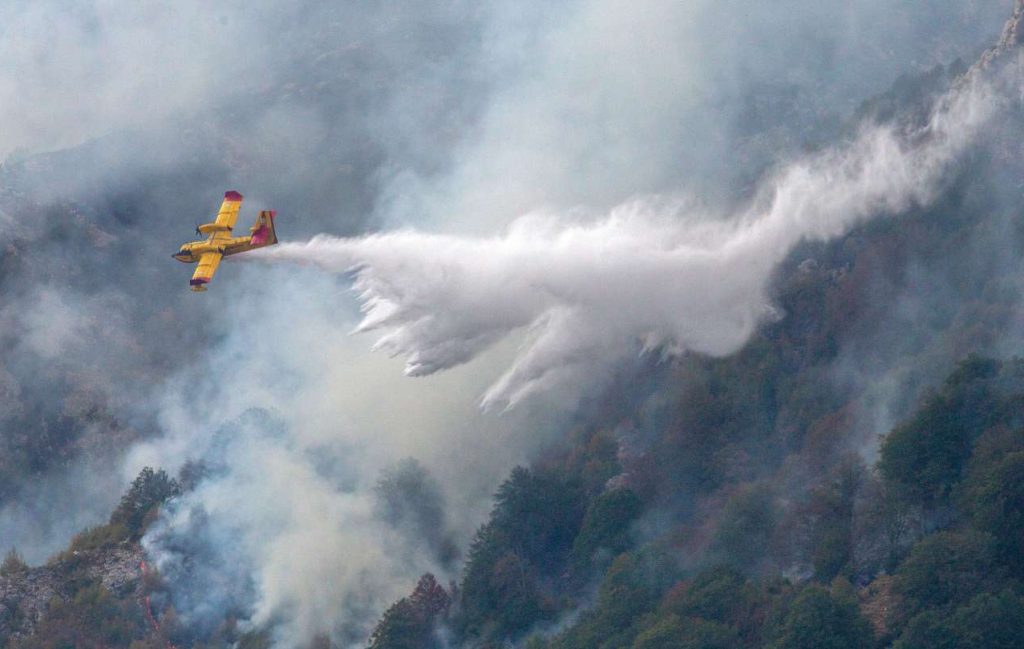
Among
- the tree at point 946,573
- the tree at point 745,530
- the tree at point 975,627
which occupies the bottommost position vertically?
the tree at point 975,627

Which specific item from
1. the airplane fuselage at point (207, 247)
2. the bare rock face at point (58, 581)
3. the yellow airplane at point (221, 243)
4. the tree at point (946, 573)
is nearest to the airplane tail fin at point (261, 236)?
the yellow airplane at point (221, 243)

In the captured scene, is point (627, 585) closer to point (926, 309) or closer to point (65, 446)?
point (926, 309)

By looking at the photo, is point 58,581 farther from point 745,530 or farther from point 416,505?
point 745,530


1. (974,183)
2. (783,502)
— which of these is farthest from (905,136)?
(783,502)

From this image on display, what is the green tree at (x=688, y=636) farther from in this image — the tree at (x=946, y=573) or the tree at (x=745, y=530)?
the tree at (x=946, y=573)

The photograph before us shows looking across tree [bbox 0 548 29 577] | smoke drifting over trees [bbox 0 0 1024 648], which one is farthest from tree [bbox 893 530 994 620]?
tree [bbox 0 548 29 577]

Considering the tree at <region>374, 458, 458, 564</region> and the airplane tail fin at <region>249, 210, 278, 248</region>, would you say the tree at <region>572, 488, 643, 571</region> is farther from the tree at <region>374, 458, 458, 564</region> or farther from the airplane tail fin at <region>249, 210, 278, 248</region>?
the airplane tail fin at <region>249, 210, 278, 248</region>
